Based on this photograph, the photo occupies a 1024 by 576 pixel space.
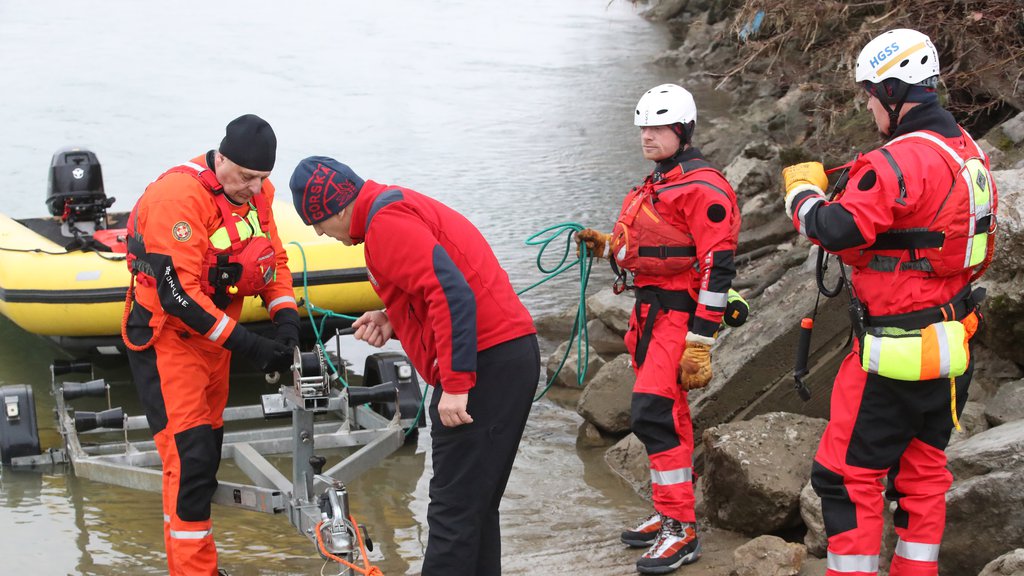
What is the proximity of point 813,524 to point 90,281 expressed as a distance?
417 cm

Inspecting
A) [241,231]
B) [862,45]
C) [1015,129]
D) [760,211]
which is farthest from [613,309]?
[241,231]

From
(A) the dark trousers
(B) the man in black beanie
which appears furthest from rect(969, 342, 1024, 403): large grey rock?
(B) the man in black beanie

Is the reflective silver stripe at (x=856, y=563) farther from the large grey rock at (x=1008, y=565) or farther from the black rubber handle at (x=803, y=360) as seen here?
the black rubber handle at (x=803, y=360)

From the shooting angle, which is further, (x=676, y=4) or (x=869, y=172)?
(x=676, y=4)

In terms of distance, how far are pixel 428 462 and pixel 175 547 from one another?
2198mm

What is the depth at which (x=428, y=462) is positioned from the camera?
6.47 m

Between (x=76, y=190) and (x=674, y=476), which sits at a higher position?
(x=76, y=190)

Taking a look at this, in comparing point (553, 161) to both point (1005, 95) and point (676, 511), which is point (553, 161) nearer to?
point (1005, 95)

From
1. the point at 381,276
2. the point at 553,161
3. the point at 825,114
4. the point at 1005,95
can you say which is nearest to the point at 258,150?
the point at 381,276

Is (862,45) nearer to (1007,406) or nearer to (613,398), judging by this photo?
(613,398)

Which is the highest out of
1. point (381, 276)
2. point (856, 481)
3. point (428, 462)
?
point (381, 276)

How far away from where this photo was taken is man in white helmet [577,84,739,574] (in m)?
4.71

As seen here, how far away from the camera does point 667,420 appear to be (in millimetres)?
4801

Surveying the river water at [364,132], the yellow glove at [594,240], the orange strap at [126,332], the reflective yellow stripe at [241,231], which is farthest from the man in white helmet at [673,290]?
the orange strap at [126,332]
